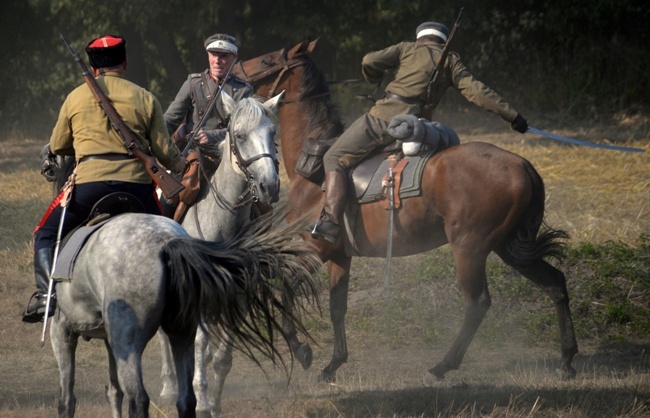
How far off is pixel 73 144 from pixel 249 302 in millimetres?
1469

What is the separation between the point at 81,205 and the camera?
5.93 metres

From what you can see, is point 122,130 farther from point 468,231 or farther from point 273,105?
point 468,231

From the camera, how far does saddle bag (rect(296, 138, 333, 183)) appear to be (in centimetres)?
938

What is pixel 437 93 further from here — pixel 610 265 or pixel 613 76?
pixel 613 76

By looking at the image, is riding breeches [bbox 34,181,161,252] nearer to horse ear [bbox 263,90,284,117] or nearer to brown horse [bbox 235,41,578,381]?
horse ear [bbox 263,90,284,117]

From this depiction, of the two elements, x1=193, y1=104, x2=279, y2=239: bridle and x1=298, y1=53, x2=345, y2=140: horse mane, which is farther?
x1=298, y1=53, x2=345, y2=140: horse mane

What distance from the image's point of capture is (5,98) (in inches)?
1007

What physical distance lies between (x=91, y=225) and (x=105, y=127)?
0.58m

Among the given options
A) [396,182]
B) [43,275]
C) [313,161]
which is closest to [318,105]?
[313,161]

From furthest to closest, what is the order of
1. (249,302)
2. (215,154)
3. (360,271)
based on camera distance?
(360,271), (215,154), (249,302)

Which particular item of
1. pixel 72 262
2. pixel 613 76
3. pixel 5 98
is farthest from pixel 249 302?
pixel 5 98

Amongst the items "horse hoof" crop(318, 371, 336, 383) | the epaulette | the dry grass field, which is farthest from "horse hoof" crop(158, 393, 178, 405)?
the epaulette

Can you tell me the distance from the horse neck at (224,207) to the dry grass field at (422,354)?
1.25 metres

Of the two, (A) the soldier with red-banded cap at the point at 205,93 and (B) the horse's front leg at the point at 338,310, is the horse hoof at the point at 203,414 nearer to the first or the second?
(B) the horse's front leg at the point at 338,310
